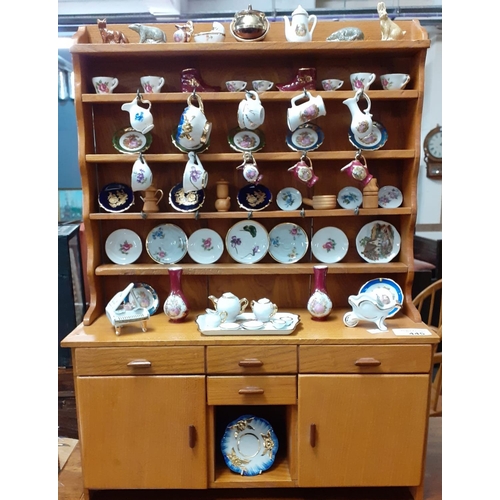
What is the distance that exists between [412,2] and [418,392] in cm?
274

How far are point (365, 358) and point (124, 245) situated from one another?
3.78 feet

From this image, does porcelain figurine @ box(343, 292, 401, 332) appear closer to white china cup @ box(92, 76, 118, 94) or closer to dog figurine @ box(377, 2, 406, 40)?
dog figurine @ box(377, 2, 406, 40)

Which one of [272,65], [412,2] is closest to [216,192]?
[272,65]

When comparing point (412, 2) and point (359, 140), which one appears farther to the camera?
point (412, 2)

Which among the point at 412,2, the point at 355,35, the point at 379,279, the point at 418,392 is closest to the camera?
the point at 418,392

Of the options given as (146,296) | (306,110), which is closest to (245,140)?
(306,110)

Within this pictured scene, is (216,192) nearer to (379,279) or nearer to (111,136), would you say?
(111,136)

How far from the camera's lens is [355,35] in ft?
6.03

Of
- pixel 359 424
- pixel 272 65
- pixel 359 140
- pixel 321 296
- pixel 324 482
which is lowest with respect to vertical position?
pixel 324 482

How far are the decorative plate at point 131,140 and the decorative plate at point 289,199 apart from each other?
0.62 metres

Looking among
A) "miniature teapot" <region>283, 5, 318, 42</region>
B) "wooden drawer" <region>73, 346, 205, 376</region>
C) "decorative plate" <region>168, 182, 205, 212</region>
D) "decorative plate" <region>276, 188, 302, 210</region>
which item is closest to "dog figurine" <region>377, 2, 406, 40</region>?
"miniature teapot" <region>283, 5, 318, 42</region>

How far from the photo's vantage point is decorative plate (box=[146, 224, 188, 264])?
79.4 inches

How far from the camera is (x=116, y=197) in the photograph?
198 cm

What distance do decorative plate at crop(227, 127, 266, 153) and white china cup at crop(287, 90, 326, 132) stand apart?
21 centimetres
